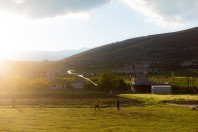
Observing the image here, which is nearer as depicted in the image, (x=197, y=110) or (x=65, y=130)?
(x=65, y=130)

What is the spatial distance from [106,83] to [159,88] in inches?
855

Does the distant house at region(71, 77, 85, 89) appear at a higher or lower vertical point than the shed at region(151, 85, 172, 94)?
higher

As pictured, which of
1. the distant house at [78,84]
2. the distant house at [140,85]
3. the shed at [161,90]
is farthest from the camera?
the distant house at [78,84]

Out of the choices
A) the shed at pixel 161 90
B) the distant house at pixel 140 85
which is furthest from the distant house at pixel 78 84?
the shed at pixel 161 90

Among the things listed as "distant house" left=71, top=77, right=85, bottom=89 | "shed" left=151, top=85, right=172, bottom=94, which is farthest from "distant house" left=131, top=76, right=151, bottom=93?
"distant house" left=71, top=77, right=85, bottom=89

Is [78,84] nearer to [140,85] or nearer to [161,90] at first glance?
[140,85]

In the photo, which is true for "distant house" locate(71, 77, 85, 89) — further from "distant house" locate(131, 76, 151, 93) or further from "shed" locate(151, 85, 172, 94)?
"shed" locate(151, 85, 172, 94)

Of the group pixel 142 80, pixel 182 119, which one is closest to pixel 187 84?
pixel 142 80

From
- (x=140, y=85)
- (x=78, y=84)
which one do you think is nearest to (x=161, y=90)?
(x=140, y=85)

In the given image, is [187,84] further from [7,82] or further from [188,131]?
[188,131]

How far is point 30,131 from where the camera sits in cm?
4134

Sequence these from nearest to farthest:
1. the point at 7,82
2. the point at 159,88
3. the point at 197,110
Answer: the point at 197,110
the point at 159,88
the point at 7,82

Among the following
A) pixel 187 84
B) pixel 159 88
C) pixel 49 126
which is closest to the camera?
pixel 49 126

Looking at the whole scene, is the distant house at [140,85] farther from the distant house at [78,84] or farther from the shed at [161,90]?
the distant house at [78,84]
